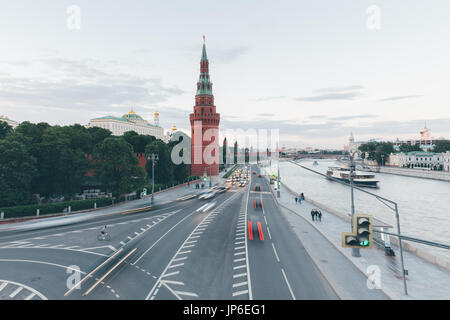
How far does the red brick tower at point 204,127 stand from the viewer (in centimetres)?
Answer: 9175

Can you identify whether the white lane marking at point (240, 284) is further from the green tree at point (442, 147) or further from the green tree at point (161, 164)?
the green tree at point (442, 147)

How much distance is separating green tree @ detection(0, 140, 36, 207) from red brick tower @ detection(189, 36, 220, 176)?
198 ft

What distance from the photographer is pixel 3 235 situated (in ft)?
87.3

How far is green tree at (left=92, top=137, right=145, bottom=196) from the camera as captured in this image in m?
41.7

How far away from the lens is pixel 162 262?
1883cm

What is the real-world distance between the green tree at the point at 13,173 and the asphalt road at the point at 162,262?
791 cm

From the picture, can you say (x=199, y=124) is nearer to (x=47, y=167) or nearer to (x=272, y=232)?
(x=47, y=167)

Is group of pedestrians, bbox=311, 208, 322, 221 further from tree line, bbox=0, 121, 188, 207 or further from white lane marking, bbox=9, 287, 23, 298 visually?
tree line, bbox=0, 121, 188, 207

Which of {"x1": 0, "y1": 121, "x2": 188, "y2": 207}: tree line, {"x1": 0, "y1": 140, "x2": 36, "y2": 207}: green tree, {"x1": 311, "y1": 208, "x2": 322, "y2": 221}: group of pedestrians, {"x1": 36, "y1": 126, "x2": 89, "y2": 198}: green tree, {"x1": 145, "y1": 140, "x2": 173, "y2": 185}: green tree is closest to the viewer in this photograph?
{"x1": 311, "y1": 208, "x2": 322, "y2": 221}: group of pedestrians

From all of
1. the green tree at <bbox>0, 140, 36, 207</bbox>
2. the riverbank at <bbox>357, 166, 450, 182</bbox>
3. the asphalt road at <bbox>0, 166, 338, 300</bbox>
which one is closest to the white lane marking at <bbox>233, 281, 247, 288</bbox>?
the asphalt road at <bbox>0, 166, 338, 300</bbox>

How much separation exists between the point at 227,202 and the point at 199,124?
51.7 meters

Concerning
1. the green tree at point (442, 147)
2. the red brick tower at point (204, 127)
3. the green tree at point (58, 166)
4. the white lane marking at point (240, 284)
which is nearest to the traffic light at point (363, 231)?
the white lane marking at point (240, 284)
